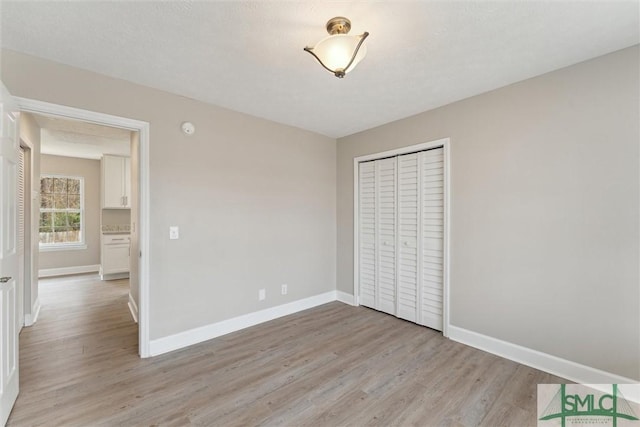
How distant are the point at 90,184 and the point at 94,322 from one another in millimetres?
4281

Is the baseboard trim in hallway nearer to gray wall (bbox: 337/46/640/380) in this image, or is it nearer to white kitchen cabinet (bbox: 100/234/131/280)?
gray wall (bbox: 337/46/640/380)

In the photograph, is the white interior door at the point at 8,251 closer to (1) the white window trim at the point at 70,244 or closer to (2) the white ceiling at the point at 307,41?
(2) the white ceiling at the point at 307,41

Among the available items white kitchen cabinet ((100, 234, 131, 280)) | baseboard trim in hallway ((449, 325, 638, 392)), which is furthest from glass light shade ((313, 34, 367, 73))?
white kitchen cabinet ((100, 234, 131, 280))

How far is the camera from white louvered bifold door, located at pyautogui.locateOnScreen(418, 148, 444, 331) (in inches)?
122

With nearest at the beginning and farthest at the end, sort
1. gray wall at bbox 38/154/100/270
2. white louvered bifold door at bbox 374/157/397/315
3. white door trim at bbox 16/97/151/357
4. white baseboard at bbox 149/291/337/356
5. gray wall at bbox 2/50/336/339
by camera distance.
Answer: gray wall at bbox 2/50/336/339 < white door trim at bbox 16/97/151/357 < white baseboard at bbox 149/291/337/356 < white louvered bifold door at bbox 374/157/397/315 < gray wall at bbox 38/154/100/270

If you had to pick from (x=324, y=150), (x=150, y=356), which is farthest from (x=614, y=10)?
(x=150, y=356)

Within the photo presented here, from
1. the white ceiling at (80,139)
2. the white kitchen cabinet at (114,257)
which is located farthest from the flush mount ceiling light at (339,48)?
the white kitchen cabinet at (114,257)

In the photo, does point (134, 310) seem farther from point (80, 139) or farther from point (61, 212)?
point (61, 212)

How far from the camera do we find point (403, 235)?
11.4ft

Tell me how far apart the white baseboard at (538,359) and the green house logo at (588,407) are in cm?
7

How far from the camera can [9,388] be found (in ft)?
5.95

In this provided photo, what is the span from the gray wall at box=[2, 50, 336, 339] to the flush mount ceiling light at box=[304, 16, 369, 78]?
69.1 inches

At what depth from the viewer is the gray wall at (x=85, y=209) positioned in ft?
19.1

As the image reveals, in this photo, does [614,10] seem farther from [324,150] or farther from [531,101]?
[324,150]
